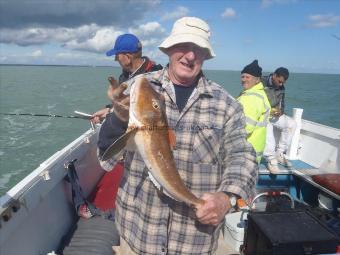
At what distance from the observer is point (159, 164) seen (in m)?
2.24

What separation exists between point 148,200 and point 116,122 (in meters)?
0.63

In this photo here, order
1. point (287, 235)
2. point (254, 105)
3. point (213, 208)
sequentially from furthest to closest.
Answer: point (254, 105), point (287, 235), point (213, 208)

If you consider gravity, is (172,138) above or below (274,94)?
above

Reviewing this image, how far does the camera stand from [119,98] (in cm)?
220

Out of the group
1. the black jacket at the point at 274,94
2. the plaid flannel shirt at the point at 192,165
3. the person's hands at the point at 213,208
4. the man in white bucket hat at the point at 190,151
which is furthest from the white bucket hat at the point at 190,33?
the black jacket at the point at 274,94

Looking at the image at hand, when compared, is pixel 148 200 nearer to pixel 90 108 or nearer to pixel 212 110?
pixel 212 110

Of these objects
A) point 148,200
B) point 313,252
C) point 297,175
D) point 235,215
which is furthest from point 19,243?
point 297,175

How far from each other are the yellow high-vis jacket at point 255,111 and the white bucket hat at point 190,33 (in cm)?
336

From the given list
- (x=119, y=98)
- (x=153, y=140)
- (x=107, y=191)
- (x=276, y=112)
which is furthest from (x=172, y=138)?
(x=276, y=112)

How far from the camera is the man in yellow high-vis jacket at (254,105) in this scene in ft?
18.9

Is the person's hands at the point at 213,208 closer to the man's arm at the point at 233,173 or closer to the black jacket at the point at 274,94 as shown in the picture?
the man's arm at the point at 233,173

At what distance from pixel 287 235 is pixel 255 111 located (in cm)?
281

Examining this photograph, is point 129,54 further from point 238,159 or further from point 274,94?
point 274,94

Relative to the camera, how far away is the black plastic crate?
122 inches
